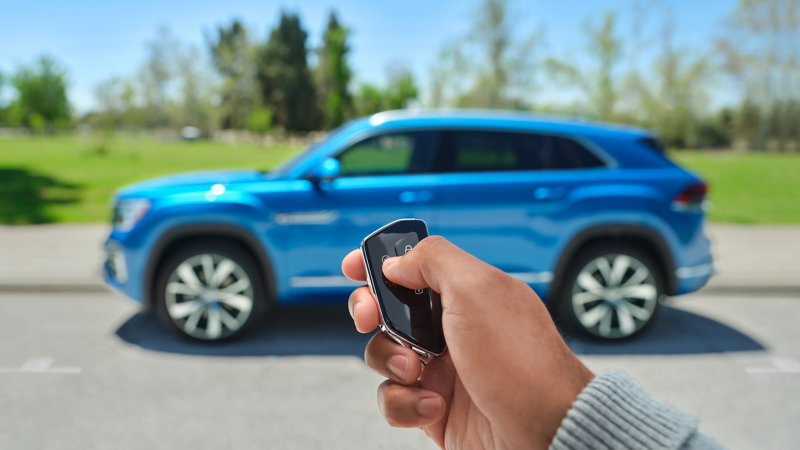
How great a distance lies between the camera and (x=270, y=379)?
3.73 m

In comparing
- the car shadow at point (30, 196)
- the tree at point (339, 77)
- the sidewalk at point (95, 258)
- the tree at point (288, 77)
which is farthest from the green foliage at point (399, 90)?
the sidewalk at point (95, 258)

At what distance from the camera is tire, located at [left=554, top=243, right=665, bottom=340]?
430 centimetres

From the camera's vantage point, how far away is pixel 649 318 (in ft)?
14.4

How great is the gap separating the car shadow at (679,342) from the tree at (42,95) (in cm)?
7948

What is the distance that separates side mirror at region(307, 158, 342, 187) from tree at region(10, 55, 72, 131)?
7821 cm

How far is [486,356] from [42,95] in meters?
85.2

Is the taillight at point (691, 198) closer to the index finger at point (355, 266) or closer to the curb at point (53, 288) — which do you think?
the index finger at point (355, 266)

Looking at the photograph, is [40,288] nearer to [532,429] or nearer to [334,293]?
[334,293]

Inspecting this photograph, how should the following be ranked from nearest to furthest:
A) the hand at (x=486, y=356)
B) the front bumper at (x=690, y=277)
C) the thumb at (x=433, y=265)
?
the hand at (x=486, y=356), the thumb at (x=433, y=265), the front bumper at (x=690, y=277)

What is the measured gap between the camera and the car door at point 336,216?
4.16m

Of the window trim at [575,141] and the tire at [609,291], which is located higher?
the window trim at [575,141]

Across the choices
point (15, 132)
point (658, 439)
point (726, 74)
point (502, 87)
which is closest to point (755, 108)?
point (726, 74)

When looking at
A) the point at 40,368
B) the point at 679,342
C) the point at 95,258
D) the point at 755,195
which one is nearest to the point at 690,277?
the point at 679,342

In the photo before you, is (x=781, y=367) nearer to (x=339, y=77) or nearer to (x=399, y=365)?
(x=399, y=365)
